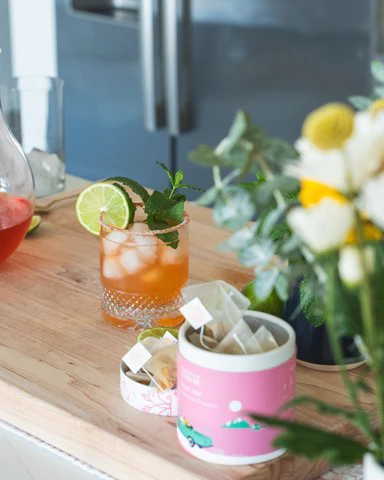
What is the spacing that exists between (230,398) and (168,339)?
0.22m

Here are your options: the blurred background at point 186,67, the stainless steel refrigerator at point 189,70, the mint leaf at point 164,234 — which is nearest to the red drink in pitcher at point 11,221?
the mint leaf at point 164,234

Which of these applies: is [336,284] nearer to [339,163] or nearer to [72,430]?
[339,163]

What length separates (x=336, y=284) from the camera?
575 millimetres

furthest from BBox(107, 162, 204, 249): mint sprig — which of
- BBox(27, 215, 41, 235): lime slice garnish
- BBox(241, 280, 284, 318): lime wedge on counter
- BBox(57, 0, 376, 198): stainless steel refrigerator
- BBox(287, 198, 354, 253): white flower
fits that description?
BBox(57, 0, 376, 198): stainless steel refrigerator

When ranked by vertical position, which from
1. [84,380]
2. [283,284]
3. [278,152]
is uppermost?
[278,152]

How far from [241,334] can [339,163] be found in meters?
0.34

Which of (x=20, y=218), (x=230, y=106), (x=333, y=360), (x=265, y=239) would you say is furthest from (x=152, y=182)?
(x=265, y=239)

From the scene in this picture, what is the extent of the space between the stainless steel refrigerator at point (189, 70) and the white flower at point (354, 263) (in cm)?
189

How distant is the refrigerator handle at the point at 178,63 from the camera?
8.43ft

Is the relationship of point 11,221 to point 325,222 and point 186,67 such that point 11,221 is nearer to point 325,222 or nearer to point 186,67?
point 325,222

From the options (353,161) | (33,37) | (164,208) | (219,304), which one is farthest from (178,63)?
(353,161)

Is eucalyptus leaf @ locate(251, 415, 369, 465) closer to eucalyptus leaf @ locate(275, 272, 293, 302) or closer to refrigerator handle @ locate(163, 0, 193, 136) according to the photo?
eucalyptus leaf @ locate(275, 272, 293, 302)

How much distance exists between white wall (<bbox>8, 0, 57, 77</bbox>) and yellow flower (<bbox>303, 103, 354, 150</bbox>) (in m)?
2.67

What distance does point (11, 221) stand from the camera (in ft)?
4.09
